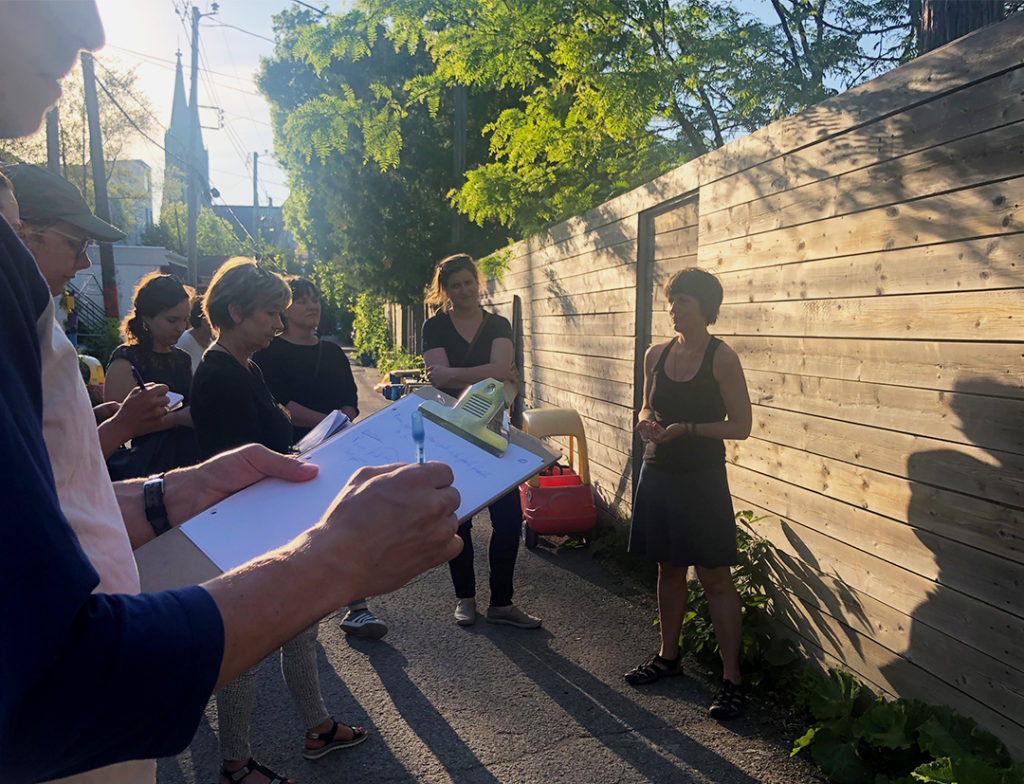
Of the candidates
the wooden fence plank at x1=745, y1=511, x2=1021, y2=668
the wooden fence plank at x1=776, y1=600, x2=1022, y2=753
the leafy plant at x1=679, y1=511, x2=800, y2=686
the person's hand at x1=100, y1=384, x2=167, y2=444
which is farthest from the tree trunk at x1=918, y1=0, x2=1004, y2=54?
the person's hand at x1=100, y1=384, x2=167, y2=444

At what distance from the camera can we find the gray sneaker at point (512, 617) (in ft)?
14.5

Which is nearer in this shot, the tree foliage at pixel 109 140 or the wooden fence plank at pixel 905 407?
the wooden fence plank at pixel 905 407

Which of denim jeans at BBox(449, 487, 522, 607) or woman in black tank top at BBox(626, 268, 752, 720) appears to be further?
denim jeans at BBox(449, 487, 522, 607)

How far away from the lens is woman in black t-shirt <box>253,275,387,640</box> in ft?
13.7

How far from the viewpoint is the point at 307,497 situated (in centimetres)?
135

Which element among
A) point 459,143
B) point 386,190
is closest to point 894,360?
point 459,143

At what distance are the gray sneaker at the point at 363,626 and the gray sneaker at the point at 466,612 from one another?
0.47 m

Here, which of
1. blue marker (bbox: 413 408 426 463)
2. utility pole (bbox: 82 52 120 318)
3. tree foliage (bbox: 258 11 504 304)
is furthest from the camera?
utility pole (bbox: 82 52 120 318)

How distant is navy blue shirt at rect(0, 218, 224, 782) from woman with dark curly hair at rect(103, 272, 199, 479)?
263cm

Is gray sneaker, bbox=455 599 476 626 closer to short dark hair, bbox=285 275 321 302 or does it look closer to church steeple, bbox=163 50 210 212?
short dark hair, bbox=285 275 321 302

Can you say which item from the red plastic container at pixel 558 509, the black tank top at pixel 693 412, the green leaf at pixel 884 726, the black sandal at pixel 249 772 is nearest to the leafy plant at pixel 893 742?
the green leaf at pixel 884 726

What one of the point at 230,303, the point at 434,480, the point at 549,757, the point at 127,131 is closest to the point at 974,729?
the point at 549,757

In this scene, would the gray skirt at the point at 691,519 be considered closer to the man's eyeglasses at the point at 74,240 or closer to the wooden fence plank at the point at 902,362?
the wooden fence plank at the point at 902,362

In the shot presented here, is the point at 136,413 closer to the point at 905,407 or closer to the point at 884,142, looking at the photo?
the point at 905,407
